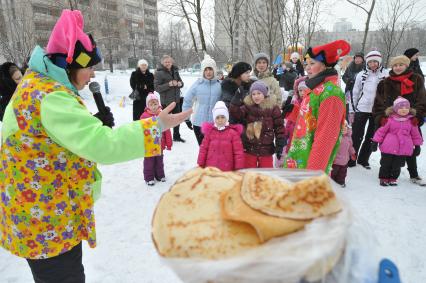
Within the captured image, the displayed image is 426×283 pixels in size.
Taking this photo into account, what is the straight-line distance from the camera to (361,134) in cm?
568

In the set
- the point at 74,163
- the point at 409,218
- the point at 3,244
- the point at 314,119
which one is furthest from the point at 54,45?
the point at 409,218

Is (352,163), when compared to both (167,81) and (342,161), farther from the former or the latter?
(167,81)

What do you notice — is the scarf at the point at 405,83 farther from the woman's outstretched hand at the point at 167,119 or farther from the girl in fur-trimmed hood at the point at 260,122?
the woman's outstretched hand at the point at 167,119

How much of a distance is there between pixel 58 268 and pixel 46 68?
43.4 inches

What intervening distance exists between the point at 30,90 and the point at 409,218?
4.21 meters

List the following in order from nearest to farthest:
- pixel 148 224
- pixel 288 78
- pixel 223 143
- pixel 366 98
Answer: pixel 148 224 < pixel 223 143 < pixel 366 98 < pixel 288 78

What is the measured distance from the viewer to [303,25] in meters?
14.8

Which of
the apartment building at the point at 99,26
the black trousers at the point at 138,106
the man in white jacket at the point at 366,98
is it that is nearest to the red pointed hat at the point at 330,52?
the man in white jacket at the point at 366,98

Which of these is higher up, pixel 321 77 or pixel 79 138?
pixel 321 77

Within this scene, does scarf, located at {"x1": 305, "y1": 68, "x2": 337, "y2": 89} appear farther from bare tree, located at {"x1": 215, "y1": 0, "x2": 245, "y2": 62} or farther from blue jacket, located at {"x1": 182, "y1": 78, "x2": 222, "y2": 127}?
bare tree, located at {"x1": 215, "y1": 0, "x2": 245, "y2": 62}

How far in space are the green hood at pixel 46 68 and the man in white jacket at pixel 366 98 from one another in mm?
5059

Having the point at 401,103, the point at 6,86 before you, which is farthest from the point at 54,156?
the point at 401,103

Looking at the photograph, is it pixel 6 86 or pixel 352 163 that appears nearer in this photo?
pixel 6 86

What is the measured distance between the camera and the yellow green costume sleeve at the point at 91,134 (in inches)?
48.6
